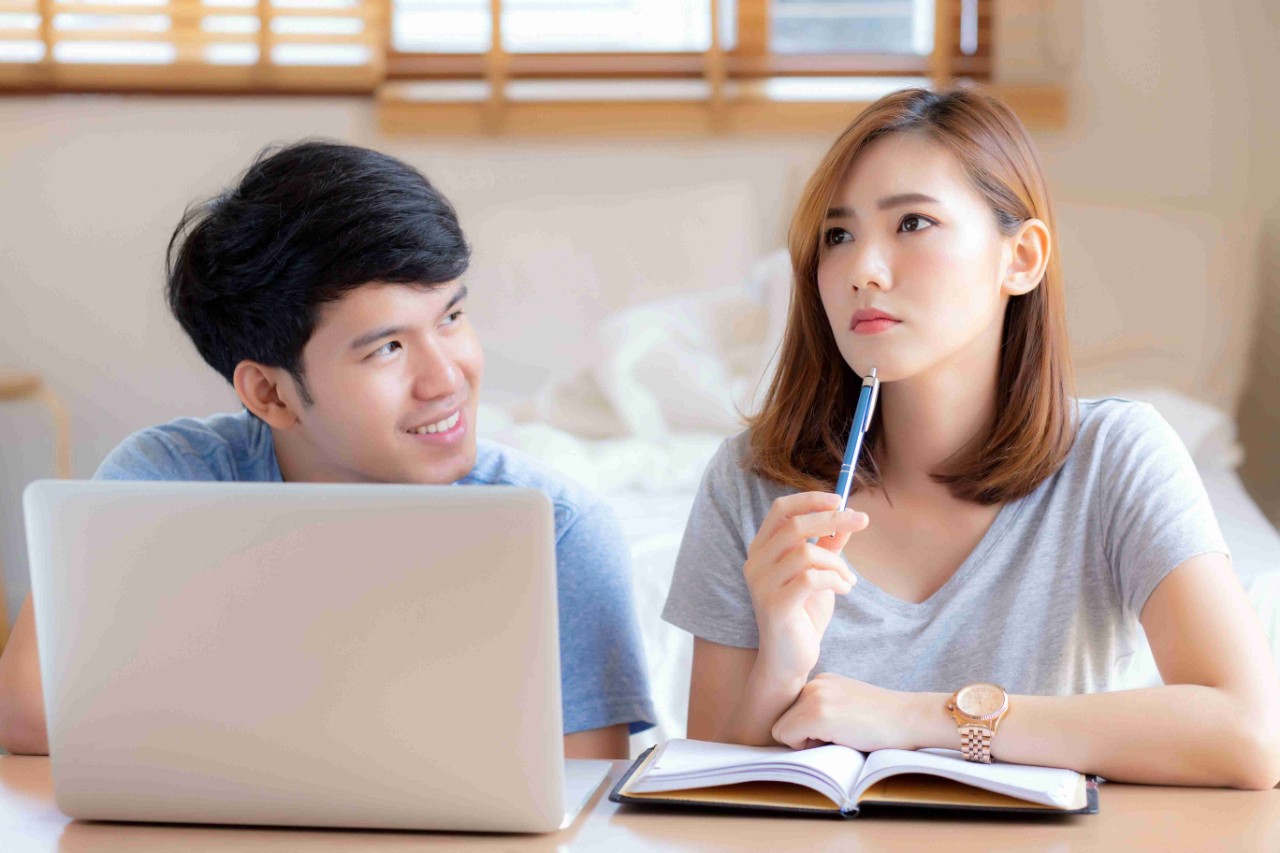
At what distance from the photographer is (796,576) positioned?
96 cm

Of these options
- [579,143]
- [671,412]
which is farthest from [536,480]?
[579,143]

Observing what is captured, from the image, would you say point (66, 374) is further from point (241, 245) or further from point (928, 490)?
point (928, 490)

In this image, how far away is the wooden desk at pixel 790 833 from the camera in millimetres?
758

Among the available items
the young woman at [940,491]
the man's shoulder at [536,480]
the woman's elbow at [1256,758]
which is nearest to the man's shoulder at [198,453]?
the man's shoulder at [536,480]

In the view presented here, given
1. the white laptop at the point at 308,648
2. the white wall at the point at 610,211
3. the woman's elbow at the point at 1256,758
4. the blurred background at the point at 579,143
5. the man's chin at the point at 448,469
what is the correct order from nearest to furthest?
1. the white laptop at the point at 308,648
2. the woman's elbow at the point at 1256,758
3. the man's chin at the point at 448,469
4. the white wall at the point at 610,211
5. the blurred background at the point at 579,143

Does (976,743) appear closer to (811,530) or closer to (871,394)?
(811,530)

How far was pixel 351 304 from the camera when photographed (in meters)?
1.17

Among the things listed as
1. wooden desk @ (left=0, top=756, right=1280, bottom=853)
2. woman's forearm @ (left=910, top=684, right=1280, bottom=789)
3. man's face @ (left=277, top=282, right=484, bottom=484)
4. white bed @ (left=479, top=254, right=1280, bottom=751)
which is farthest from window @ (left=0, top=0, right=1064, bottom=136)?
wooden desk @ (left=0, top=756, right=1280, bottom=853)

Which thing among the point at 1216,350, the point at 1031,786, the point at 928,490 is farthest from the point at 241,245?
the point at 1216,350

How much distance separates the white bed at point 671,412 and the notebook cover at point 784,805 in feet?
3.45

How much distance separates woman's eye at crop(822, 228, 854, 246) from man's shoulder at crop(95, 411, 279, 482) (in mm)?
573

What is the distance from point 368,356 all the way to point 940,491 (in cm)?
52

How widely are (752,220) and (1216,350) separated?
1.00 meters

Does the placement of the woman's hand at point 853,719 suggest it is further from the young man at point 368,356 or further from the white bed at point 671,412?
the white bed at point 671,412
